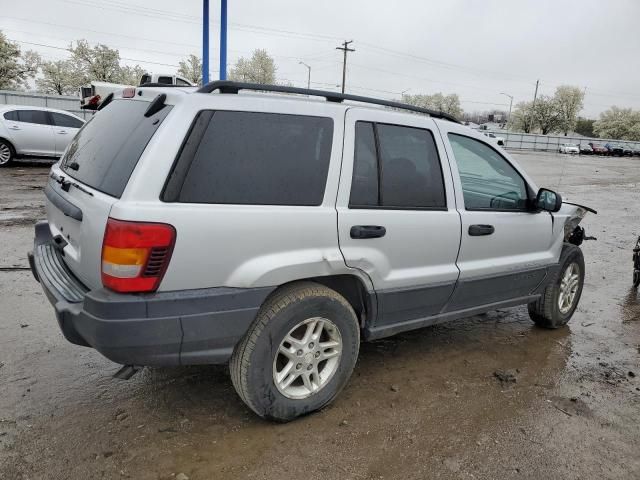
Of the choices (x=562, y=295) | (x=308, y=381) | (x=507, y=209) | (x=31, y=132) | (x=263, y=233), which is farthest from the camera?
(x=31, y=132)

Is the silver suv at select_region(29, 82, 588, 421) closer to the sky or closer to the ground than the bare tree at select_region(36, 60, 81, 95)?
closer to the ground

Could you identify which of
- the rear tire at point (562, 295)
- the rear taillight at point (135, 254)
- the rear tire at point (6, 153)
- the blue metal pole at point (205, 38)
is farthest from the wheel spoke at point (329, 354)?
the blue metal pole at point (205, 38)

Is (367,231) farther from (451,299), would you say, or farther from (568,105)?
(568,105)

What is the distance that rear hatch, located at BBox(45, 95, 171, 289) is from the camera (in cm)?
253

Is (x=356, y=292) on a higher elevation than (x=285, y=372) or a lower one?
higher

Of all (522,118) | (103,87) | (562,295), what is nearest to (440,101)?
(522,118)

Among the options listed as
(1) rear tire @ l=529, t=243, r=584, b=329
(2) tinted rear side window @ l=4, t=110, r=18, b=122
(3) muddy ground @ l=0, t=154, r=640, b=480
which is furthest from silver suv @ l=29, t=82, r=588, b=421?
(2) tinted rear side window @ l=4, t=110, r=18, b=122

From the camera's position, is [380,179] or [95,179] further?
[380,179]

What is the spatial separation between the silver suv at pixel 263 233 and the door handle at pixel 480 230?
0.01 metres

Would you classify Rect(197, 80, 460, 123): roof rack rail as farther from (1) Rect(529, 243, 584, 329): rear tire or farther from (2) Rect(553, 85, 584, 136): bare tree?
(2) Rect(553, 85, 584, 136): bare tree

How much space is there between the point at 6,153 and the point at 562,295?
1429cm

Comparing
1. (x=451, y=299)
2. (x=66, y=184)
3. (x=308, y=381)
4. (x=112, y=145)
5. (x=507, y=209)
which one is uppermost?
(x=112, y=145)

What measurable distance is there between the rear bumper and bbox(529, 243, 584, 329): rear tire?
9.86 ft

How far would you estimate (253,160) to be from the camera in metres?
2.69
